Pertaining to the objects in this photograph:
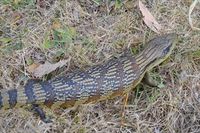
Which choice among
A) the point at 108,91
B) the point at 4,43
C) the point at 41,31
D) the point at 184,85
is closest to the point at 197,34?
the point at 184,85

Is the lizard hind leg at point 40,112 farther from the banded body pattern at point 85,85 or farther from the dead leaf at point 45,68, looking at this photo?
the dead leaf at point 45,68

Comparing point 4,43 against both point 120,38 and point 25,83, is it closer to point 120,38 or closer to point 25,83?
point 25,83

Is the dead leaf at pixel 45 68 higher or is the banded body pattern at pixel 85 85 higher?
the dead leaf at pixel 45 68

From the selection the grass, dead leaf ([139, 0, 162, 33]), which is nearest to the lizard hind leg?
the grass

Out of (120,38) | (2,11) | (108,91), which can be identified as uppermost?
(2,11)

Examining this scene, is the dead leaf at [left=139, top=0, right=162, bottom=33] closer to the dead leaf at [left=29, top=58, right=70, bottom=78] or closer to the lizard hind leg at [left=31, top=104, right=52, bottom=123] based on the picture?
the dead leaf at [left=29, top=58, right=70, bottom=78]

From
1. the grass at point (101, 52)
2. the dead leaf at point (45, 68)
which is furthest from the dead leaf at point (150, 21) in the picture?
the dead leaf at point (45, 68)

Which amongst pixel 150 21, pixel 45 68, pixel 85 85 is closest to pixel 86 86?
pixel 85 85
